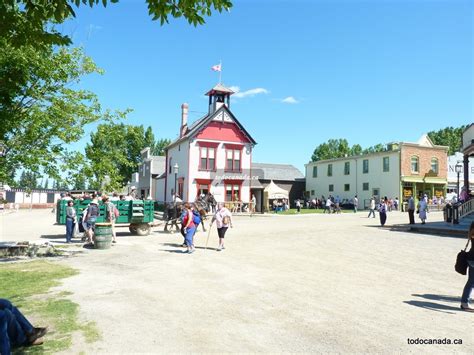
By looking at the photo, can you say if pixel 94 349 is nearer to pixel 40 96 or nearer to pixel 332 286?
pixel 332 286

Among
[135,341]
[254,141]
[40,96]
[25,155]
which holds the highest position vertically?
[254,141]

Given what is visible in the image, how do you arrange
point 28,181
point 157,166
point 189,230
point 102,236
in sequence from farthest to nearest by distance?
point 157,166 < point 102,236 < point 189,230 < point 28,181

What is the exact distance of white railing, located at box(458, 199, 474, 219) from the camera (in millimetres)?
22667

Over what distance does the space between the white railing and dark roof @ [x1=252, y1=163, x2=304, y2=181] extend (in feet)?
91.2

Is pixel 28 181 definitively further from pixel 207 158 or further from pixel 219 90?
pixel 219 90

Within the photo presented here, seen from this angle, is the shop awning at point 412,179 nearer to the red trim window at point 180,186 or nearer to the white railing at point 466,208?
the white railing at point 466,208

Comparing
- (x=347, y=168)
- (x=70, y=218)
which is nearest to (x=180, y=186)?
(x=70, y=218)

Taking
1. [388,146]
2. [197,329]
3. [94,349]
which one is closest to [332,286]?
[197,329]

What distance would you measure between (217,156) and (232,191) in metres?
3.72

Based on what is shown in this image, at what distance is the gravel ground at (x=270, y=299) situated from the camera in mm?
5336

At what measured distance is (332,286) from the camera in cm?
857

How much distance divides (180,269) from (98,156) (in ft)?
15.7

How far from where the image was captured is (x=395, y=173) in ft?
141

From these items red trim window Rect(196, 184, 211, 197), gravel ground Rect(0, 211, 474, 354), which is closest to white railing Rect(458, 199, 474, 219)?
gravel ground Rect(0, 211, 474, 354)
